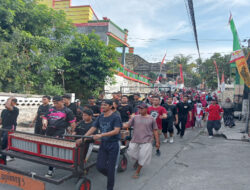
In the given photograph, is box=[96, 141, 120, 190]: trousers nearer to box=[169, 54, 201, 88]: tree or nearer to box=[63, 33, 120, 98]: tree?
box=[63, 33, 120, 98]: tree

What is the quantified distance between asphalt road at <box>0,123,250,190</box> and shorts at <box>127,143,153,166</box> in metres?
0.40

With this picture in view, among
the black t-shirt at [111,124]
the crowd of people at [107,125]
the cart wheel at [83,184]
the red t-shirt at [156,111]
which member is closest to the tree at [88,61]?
the crowd of people at [107,125]

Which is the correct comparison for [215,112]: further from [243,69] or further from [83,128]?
[83,128]

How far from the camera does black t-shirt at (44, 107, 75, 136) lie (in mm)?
4880

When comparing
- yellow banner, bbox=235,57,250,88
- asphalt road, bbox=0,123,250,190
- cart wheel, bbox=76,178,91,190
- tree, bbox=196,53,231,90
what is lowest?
asphalt road, bbox=0,123,250,190

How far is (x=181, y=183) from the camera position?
465 centimetres

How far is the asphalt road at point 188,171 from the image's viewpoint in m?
4.50

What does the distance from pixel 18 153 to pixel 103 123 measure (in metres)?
1.75

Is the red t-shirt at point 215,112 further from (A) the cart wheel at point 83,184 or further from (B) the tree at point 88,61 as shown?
(A) the cart wheel at point 83,184

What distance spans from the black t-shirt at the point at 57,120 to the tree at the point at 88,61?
8547 millimetres

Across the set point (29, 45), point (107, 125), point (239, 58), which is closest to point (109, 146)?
point (107, 125)

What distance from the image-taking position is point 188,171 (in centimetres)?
535

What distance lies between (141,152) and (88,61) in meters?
9.41

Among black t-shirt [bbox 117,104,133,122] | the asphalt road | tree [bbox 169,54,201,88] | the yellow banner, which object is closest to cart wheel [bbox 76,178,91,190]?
the asphalt road
